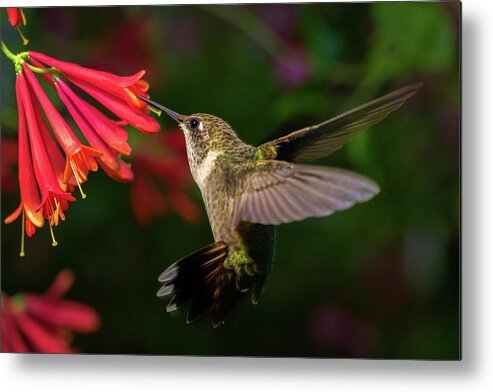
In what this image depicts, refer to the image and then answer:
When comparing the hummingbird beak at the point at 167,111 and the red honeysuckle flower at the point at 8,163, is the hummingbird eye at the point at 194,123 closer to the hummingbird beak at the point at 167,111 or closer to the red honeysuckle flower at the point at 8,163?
the hummingbird beak at the point at 167,111

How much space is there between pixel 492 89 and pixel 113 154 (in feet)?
2.82

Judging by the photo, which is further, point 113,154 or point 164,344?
point 164,344

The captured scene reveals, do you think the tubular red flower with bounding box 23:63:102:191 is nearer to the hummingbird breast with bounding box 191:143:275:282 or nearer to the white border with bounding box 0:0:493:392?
the hummingbird breast with bounding box 191:143:275:282

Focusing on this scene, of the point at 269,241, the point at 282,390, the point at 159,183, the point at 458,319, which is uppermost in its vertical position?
the point at 159,183

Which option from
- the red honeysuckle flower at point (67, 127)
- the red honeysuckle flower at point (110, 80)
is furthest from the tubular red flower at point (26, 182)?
the red honeysuckle flower at point (110, 80)

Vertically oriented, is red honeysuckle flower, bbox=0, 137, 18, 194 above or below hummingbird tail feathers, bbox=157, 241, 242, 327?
above

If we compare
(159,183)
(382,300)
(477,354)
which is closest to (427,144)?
(382,300)

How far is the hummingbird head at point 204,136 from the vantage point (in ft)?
5.69

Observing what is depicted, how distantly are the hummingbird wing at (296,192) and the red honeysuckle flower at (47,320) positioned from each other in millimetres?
586

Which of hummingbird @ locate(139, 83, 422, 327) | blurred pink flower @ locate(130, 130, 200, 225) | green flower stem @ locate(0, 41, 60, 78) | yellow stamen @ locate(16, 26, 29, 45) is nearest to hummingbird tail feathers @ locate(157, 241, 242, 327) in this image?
hummingbird @ locate(139, 83, 422, 327)

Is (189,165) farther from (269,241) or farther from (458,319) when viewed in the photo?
(458,319)

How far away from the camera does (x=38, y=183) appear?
172 cm

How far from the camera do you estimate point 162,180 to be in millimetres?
1948

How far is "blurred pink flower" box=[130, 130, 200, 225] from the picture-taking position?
6.33 ft
